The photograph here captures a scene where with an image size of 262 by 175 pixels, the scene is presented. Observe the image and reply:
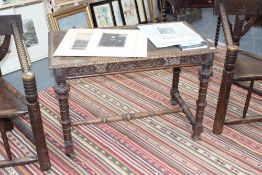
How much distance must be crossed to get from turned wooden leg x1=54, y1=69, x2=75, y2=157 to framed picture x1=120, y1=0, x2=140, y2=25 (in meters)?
2.20

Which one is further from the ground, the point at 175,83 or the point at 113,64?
the point at 113,64

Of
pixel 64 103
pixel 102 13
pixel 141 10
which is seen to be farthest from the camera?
pixel 141 10

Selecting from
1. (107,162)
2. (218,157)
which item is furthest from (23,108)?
(218,157)

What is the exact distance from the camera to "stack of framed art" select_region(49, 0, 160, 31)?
3149 mm

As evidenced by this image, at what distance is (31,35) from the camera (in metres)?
3.12

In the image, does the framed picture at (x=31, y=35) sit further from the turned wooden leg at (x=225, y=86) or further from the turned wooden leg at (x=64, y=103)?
the turned wooden leg at (x=225, y=86)

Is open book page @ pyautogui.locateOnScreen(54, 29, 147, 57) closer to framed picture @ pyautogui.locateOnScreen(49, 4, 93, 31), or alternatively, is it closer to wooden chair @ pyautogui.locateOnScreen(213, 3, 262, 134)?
wooden chair @ pyautogui.locateOnScreen(213, 3, 262, 134)

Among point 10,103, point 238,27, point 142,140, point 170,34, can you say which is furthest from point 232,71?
point 10,103

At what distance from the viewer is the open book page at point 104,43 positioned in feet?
5.57

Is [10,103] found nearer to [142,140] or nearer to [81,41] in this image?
[81,41]

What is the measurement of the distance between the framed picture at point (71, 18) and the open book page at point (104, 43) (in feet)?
3.88

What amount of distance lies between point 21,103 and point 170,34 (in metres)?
0.96

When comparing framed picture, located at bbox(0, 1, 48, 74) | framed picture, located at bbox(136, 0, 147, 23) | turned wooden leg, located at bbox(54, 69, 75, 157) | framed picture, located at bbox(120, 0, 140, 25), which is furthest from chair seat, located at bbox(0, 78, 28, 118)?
framed picture, located at bbox(136, 0, 147, 23)

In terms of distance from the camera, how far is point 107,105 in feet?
8.33
